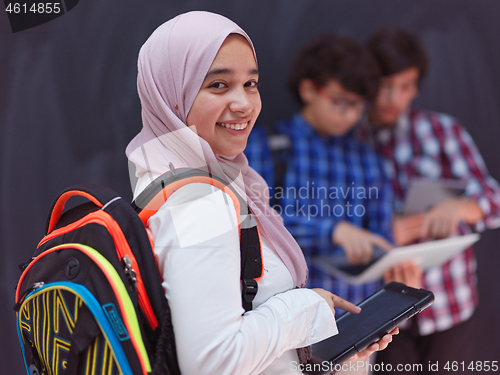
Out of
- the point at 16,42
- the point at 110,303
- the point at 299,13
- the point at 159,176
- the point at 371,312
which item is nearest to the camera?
the point at 110,303

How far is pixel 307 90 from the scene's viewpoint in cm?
159

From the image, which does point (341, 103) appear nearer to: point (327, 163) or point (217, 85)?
point (327, 163)

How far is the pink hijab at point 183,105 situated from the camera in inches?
26.8

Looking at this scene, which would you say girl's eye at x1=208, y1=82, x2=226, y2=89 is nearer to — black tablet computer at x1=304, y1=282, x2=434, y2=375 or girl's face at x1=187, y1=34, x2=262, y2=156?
girl's face at x1=187, y1=34, x2=262, y2=156

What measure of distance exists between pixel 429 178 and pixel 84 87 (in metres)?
1.39

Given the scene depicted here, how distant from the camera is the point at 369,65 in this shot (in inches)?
62.6

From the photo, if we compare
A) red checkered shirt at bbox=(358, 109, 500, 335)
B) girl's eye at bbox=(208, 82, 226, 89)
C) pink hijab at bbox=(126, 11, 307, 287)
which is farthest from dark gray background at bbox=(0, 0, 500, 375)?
girl's eye at bbox=(208, 82, 226, 89)

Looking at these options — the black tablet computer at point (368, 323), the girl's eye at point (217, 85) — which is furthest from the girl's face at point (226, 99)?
the black tablet computer at point (368, 323)

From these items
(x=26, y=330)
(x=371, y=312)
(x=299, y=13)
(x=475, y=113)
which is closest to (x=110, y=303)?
(x=26, y=330)

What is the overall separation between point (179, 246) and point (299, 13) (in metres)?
1.28

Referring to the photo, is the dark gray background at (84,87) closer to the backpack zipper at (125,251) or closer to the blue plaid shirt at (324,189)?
the blue plaid shirt at (324,189)

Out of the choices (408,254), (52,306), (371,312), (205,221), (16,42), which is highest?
(16,42)

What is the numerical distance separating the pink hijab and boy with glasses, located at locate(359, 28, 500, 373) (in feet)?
3.50

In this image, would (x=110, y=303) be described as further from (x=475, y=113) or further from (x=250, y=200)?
(x=475, y=113)
